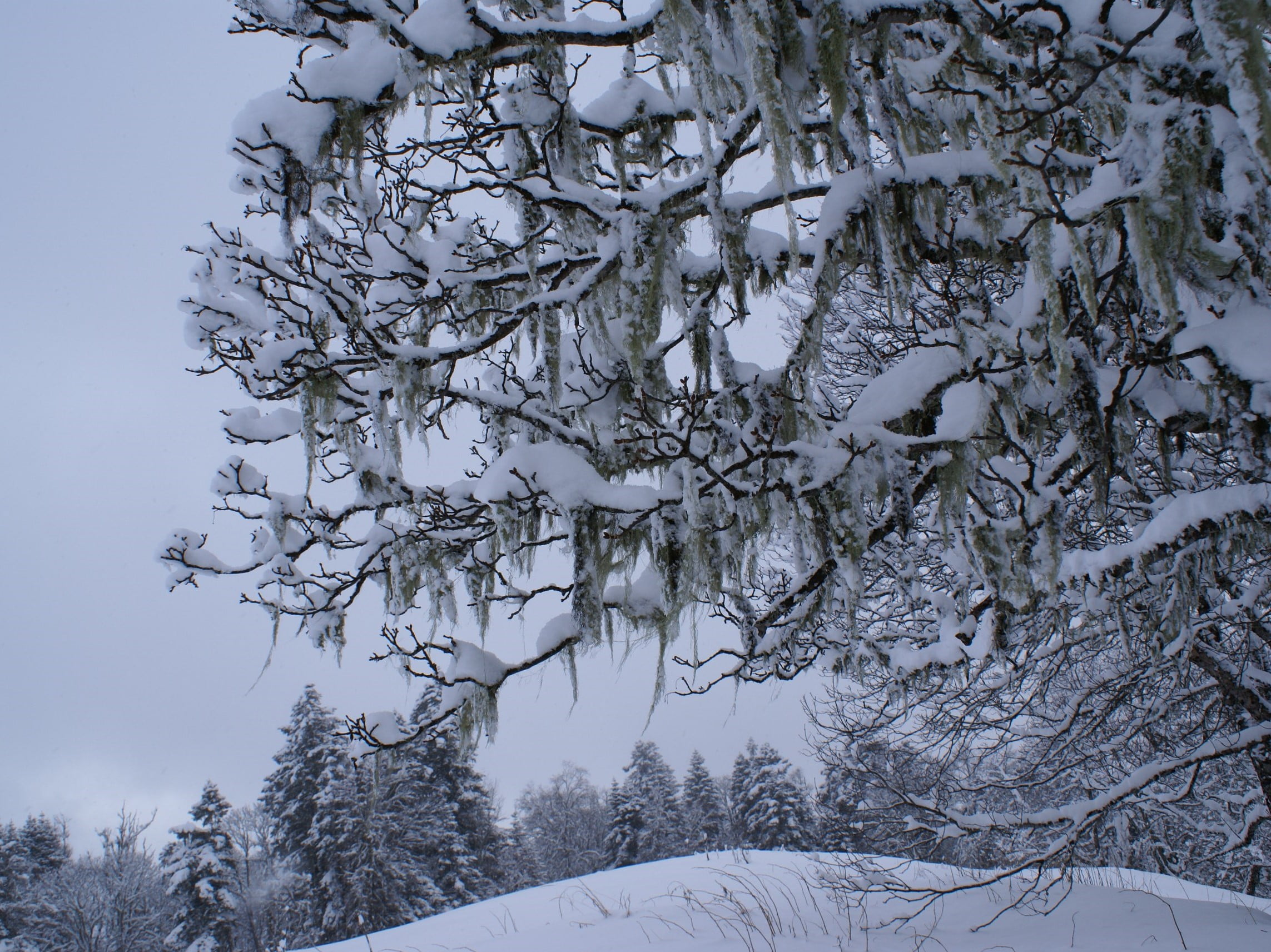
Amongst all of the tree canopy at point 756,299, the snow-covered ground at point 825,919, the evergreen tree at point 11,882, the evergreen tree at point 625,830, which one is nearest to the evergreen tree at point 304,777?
the evergreen tree at point 11,882

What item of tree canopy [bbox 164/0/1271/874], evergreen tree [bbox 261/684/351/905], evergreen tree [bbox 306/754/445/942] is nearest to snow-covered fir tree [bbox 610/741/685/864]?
evergreen tree [bbox 306/754/445/942]

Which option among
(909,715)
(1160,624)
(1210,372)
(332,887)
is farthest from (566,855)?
A: (1210,372)

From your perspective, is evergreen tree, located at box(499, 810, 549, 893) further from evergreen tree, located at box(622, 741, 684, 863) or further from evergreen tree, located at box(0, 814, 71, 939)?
evergreen tree, located at box(0, 814, 71, 939)

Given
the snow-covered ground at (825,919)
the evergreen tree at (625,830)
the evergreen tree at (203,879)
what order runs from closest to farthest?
the snow-covered ground at (825,919), the evergreen tree at (203,879), the evergreen tree at (625,830)

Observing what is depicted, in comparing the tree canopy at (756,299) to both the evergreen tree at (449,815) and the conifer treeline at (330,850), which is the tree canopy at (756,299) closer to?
the conifer treeline at (330,850)

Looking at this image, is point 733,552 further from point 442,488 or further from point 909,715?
point 909,715

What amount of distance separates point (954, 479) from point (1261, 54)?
1.64 metres

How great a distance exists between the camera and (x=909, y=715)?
661 centimetres

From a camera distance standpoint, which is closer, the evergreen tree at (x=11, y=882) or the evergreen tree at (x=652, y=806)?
the evergreen tree at (x=11, y=882)

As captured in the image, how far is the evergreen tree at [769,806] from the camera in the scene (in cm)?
2545

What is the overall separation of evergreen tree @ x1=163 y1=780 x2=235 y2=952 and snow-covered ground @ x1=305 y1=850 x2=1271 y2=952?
746 inches

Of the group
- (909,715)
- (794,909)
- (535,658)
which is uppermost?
(535,658)

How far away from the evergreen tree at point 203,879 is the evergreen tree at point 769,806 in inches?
687

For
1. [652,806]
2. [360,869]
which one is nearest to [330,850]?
[360,869]
